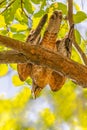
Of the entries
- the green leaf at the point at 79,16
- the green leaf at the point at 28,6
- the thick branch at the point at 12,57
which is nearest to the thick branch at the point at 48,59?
the thick branch at the point at 12,57

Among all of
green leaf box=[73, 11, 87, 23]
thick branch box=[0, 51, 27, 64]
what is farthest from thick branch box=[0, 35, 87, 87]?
green leaf box=[73, 11, 87, 23]

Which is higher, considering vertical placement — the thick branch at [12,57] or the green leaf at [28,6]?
the thick branch at [12,57]

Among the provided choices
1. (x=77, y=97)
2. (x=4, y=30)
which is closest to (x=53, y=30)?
(x=4, y=30)

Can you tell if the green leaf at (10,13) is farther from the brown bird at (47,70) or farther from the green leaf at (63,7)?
the brown bird at (47,70)

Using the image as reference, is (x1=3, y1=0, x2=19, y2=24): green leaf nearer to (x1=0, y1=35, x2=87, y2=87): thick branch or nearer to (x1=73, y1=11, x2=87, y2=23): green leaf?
(x1=73, y1=11, x2=87, y2=23): green leaf

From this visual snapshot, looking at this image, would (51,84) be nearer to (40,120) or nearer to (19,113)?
(40,120)

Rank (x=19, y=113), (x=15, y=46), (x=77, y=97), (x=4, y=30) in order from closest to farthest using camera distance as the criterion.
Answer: (x=15, y=46) → (x=4, y=30) → (x=77, y=97) → (x=19, y=113)

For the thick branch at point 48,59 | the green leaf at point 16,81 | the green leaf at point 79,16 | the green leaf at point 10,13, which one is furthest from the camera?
the green leaf at point 16,81
